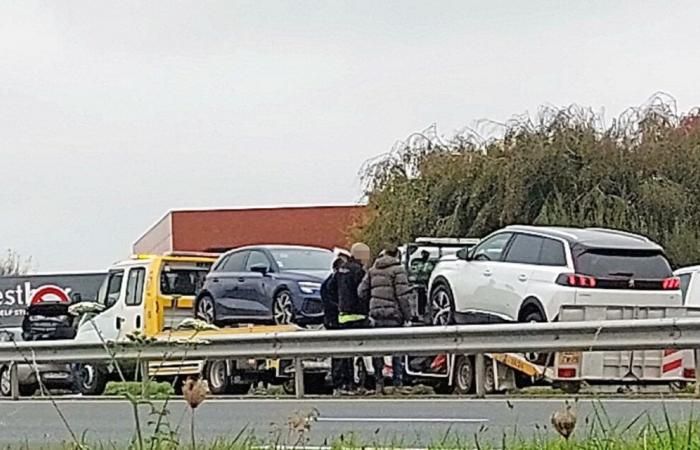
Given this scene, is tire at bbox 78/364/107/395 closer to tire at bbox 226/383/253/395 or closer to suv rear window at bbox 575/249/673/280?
tire at bbox 226/383/253/395

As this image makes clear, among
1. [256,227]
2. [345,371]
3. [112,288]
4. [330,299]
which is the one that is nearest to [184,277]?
[112,288]

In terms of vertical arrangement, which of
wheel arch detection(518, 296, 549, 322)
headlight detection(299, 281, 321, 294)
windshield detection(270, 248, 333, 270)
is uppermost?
windshield detection(270, 248, 333, 270)

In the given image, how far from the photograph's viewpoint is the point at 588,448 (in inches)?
226

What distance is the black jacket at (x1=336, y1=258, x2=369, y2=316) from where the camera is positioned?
16.5 metres

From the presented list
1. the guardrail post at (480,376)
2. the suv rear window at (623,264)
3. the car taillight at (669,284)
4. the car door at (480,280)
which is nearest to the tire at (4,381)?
the car door at (480,280)

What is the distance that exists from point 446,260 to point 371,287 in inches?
43.0

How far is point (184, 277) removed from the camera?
67.6 feet

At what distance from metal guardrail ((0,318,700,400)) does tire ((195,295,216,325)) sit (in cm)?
235

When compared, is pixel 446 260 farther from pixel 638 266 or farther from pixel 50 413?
pixel 50 413

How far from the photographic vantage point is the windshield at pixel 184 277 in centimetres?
2031

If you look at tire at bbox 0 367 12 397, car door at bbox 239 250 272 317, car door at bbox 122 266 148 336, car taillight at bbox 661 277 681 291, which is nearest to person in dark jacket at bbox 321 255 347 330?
car door at bbox 239 250 272 317

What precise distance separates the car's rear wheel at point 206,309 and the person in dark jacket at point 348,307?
3.05m

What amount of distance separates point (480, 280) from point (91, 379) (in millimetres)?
6738

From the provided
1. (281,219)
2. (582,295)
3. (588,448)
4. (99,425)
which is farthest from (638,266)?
(281,219)
